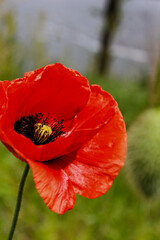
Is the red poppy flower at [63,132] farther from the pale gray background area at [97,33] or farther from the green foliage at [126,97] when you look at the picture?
the pale gray background area at [97,33]

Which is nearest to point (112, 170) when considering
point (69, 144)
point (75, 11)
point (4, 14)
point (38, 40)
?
point (69, 144)

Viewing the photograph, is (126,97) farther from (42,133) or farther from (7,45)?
(42,133)

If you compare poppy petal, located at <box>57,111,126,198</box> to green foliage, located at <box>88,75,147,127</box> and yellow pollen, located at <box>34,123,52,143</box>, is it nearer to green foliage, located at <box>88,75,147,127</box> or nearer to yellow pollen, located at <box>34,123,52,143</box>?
yellow pollen, located at <box>34,123,52,143</box>

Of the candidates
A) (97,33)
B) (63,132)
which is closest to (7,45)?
(63,132)

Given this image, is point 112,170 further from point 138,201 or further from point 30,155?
point 138,201

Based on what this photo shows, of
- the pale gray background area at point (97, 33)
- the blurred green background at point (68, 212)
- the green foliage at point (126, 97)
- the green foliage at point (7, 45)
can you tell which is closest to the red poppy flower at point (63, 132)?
the blurred green background at point (68, 212)

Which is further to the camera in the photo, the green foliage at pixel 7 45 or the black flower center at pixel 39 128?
the green foliage at pixel 7 45
